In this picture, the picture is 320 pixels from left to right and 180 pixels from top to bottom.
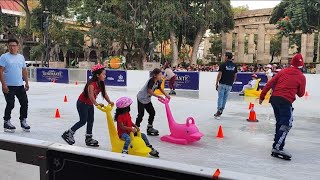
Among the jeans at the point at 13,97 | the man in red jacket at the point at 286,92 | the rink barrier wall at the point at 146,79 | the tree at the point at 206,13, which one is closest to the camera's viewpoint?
the man in red jacket at the point at 286,92

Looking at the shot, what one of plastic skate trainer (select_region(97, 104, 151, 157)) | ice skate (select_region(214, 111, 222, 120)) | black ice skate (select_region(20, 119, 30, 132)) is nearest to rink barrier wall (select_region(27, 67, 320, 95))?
ice skate (select_region(214, 111, 222, 120))

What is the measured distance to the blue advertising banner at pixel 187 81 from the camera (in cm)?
2002

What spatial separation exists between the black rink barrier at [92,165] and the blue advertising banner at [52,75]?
22636 mm

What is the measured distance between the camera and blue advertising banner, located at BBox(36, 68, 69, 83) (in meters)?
24.5

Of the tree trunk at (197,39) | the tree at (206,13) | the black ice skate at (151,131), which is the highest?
the tree at (206,13)

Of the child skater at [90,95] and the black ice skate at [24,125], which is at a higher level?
the child skater at [90,95]

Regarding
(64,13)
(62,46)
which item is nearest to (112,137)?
(64,13)

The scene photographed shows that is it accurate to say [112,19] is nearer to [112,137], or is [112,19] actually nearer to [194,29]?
[194,29]

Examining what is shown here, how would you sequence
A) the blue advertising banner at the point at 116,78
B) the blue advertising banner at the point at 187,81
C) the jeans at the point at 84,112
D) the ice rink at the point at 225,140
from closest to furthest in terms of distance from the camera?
the ice rink at the point at 225,140 → the jeans at the point at 84,112 → the blue advertising banner at the point at 187,81 → the blue advertising banner at the point at 116,78

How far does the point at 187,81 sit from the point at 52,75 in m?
9.67

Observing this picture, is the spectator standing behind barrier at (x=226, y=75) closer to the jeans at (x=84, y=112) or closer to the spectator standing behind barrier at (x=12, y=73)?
the jeans at (x=84, y=112)

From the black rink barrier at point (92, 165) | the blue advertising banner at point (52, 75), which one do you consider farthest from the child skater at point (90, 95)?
the blue advertising banner at point (52, 75)

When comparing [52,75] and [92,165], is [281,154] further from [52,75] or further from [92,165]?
[52,75]

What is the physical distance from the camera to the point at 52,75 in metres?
24.9
